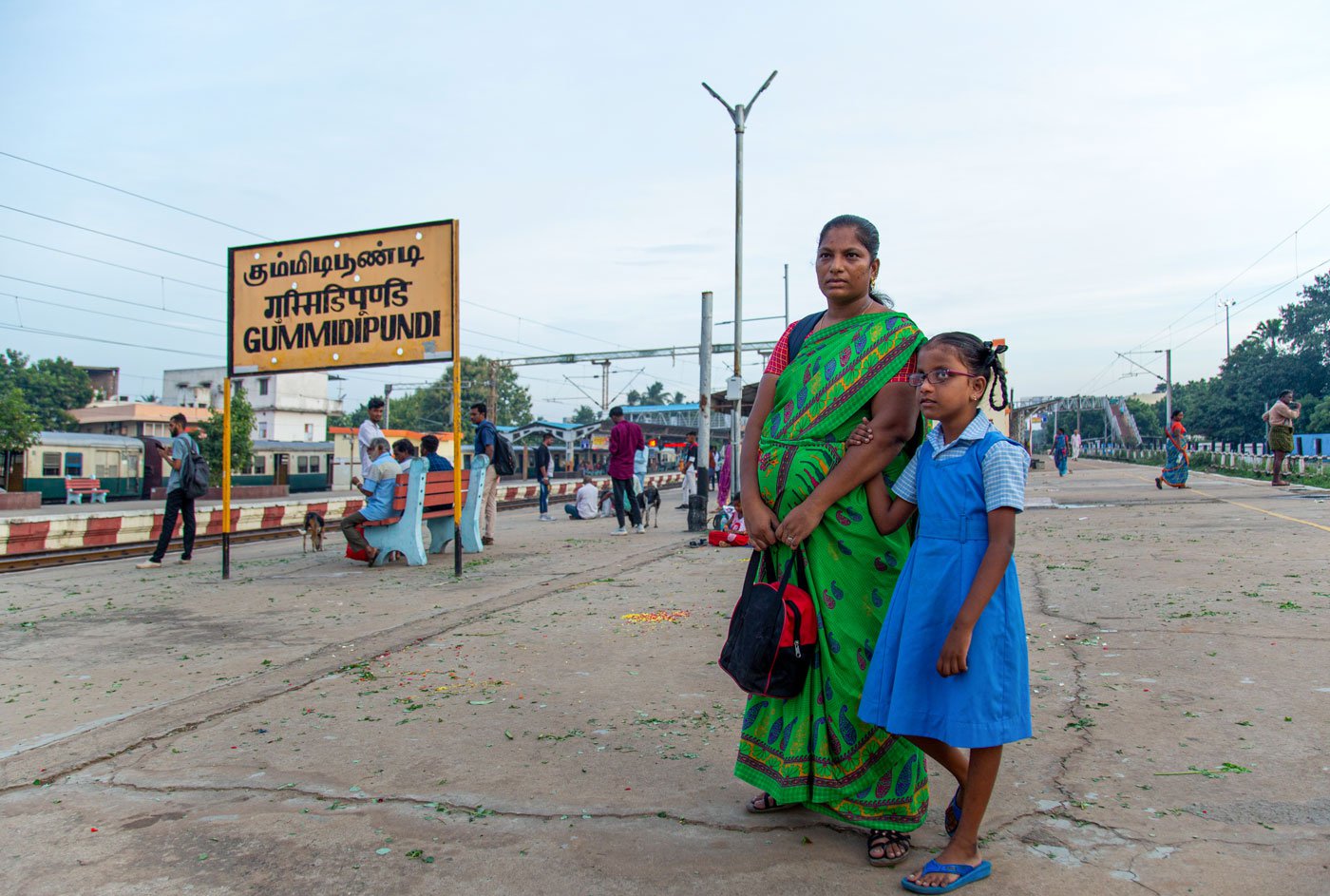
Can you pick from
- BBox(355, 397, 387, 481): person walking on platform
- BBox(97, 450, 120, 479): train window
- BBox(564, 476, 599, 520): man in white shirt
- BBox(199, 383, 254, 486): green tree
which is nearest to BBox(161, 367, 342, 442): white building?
BBox(199, 383, 254, 486): green tree

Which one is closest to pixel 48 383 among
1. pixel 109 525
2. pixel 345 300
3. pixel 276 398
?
pixel 276 398

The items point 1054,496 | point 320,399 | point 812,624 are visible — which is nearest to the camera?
point 812,624

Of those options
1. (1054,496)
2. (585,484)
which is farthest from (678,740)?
(1054,496)

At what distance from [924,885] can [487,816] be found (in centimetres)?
133

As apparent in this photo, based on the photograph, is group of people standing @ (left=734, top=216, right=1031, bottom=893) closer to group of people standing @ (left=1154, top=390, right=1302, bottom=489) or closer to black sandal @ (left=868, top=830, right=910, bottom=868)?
black sandal @ (left=868, top=830, right=910, bottom=868)

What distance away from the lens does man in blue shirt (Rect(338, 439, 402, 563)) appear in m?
9.54

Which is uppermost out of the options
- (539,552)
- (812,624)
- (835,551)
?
(835,551)

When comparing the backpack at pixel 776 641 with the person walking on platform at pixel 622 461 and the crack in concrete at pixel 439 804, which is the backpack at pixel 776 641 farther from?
the person walking on platform at pixel 622 461

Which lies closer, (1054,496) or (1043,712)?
(1043,712)

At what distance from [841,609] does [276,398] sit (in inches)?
2614

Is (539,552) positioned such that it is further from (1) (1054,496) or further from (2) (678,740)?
(1) (1054,496)

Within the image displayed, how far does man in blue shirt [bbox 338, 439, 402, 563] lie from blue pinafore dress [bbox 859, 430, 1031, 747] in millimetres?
7812

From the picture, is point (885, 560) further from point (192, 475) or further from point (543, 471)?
point (543, 471)

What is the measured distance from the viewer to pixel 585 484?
17938mm
